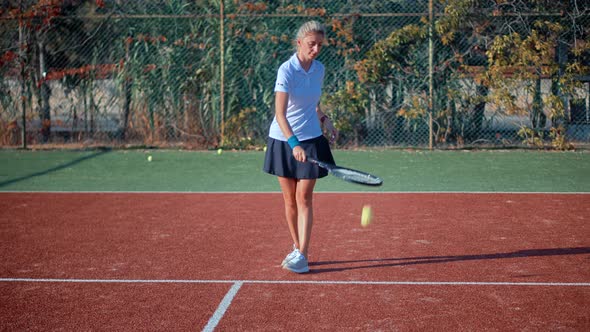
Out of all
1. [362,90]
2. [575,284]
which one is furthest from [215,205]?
[362,90]

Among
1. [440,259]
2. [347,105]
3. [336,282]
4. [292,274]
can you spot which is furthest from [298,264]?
[347,105]

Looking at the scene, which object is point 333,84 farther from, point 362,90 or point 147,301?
point 147,301

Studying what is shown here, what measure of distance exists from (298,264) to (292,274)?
0.09 metres

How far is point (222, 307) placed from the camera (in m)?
5.00

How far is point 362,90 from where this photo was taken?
13.6 metres

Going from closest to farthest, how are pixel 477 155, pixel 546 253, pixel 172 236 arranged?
1. pixel 546 253
2. pixel 172 236
3. pixel 477 155

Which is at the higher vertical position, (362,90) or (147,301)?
(362,90)

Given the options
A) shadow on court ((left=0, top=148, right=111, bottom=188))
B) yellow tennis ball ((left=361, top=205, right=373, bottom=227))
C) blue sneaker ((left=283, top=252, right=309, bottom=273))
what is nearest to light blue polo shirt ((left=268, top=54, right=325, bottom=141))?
blue sneaker ((left=283, top=252, right=309, bottom=273))

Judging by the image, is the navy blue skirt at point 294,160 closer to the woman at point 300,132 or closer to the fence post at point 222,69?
the woman at point 300,132

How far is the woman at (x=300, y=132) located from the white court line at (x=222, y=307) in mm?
572

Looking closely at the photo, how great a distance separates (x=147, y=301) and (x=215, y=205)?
12.2 feet

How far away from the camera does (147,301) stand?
5160 mm

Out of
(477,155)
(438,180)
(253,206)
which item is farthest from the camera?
(477,155)

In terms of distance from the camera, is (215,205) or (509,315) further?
(215,205)
